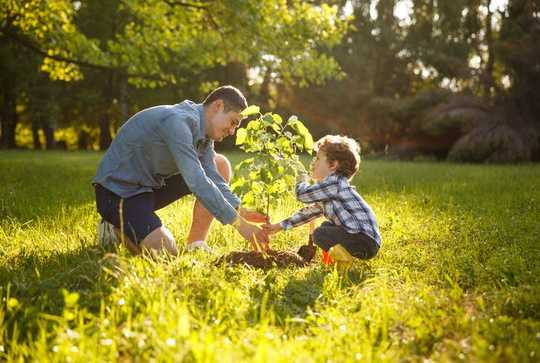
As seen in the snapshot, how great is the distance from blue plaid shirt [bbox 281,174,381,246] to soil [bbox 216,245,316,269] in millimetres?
239

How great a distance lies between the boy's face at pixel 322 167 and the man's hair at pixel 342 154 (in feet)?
0.11

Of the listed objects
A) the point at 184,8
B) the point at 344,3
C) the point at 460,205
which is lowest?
the point at 460,205

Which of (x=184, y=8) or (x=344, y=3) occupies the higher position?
(x=344, y=3)

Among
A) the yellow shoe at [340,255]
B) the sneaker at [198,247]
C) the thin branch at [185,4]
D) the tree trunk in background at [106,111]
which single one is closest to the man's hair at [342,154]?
the yellow shoe at [340,255]

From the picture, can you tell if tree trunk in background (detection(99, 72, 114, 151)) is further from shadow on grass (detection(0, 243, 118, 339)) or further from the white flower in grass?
the white flower in grass

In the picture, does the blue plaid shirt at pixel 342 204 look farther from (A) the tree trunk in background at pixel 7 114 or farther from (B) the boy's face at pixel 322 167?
(A) the tree trunk in background at pixel 7 114

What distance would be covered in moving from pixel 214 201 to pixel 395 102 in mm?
19770

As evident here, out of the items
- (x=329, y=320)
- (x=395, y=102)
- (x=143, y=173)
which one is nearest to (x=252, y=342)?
(x=329, y=320)

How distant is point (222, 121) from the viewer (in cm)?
406

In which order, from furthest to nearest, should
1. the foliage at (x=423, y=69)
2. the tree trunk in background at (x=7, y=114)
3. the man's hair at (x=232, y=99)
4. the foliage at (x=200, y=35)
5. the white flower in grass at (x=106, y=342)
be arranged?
the tree trunk in background at (x=7, y=114) < the foliage at (x=423, y=69) < the foliage at (x=200, y=35) < the man's hair at (x=232, y=99) < the white flower in grass at (x=106, y=342)

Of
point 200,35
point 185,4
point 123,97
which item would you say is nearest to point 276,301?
point 185,4

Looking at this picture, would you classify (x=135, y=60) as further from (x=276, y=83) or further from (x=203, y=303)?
(x=276, y=83)

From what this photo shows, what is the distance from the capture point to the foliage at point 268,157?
151 inches

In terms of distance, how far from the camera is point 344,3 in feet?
90.3
